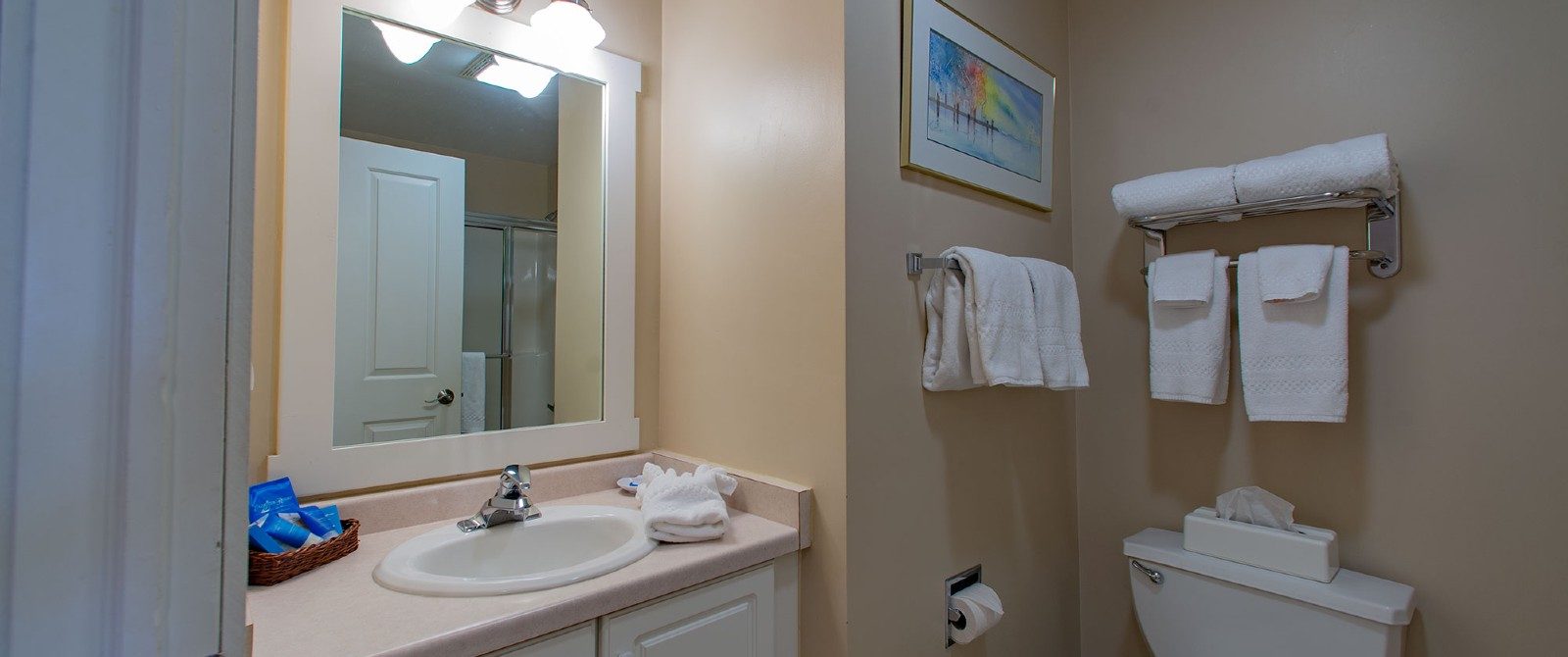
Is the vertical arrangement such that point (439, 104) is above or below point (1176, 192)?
above

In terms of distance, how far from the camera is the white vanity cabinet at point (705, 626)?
95 centimetres

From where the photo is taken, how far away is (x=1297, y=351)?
1.32m

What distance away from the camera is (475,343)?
1.42 meters

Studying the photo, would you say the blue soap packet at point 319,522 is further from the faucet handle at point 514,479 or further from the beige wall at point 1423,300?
the beige wall at point 1423,300

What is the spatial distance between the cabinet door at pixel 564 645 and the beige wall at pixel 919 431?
487 millimetres

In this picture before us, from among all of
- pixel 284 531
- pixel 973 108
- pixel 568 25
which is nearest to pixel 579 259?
pixel 568 25

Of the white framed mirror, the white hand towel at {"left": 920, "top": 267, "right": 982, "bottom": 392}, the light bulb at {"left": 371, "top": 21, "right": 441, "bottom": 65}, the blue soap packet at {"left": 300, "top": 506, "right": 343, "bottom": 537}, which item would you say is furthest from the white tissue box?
the light bulb at {"left": 371, "top": 21, "right": 441, "bottom": 65}

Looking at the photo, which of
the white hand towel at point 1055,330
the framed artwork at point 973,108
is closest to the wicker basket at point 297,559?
the framed artwork at point 973,108

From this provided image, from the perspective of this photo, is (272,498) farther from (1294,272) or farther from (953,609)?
(1294,272)

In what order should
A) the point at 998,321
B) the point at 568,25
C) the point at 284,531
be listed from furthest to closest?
the point at 568,25 → the point at 998,321 → the point at 284,531

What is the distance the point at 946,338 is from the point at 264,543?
123 centimetres

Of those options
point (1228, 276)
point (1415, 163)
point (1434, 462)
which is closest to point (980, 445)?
point (1228, 276)

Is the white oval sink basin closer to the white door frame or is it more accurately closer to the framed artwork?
the white door frame

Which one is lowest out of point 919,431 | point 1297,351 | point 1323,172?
point 919,431
